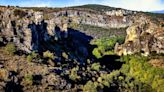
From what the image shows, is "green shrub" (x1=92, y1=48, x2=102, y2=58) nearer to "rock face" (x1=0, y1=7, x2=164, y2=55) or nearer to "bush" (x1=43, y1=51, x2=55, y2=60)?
"rock face" (x1=0, y1=7, x2=164, y2=55)

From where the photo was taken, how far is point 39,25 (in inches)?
6909

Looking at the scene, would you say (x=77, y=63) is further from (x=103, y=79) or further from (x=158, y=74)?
(x=158, y=74)

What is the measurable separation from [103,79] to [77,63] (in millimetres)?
14871

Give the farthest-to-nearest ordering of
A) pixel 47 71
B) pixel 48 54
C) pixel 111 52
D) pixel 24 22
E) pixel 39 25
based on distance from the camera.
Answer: pixel 111 52, pixel 39 25, pixel 24 22, pixel 48 54, pixel 47 71

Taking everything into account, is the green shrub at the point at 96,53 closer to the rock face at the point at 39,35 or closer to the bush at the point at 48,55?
the rock face at the point at 39,35

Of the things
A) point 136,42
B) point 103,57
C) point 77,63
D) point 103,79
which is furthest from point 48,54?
point 136,42

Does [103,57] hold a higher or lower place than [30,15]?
lower

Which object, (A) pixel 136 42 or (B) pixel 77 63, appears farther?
(A) pixel 136 42

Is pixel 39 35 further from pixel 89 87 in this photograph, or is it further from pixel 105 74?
pixel 89 87

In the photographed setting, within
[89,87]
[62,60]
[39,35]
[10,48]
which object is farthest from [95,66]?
[10,48]

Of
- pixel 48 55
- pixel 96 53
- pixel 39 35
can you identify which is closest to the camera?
pixel 48 55

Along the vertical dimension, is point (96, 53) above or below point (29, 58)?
below

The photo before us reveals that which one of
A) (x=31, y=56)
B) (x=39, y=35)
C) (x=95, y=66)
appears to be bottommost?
(x=95, y=66)

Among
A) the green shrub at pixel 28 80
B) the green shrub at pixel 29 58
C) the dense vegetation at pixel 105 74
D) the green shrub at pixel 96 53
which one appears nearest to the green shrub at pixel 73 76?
the dense vegetation at pixel 105 74
